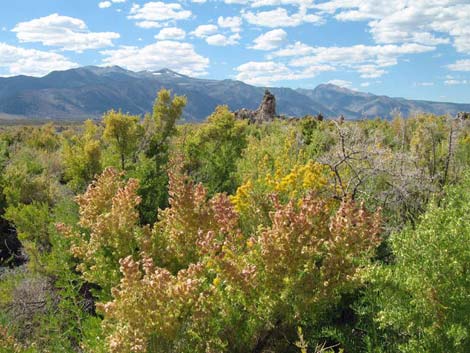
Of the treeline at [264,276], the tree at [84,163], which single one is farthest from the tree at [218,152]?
the treeline at [264,276]

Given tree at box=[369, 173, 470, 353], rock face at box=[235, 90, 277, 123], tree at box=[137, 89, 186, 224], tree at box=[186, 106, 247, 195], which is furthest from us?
rock face at box=[235, 90, 277, 123]

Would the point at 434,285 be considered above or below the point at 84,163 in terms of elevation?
above

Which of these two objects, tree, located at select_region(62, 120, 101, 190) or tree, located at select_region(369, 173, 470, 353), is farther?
tree, located at select_region(62, 120, 101, 190)

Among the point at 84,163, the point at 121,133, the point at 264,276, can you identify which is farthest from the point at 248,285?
the point at 84,163

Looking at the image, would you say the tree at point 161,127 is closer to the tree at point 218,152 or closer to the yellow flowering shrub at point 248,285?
the tree at point 218,152

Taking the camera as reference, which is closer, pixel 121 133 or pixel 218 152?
pixel 121 133

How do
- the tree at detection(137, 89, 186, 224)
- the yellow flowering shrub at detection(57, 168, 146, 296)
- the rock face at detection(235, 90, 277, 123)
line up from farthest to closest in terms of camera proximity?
the rock face at detection(235, 90, 277, 123)
the tree at detection(137, 89, 186, 224)
the yellow flowering shrub at detection(57, 168, 146, 296)

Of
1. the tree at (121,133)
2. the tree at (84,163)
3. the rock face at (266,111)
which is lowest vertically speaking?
the tree at (84,163)

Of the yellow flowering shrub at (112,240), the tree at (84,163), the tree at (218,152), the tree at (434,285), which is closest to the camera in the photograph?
the tree at (434,285)

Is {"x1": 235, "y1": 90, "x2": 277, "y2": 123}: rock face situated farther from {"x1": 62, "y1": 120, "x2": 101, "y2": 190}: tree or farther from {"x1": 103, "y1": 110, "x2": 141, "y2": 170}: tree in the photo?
{"x1": 62, "y1": 120, "x2": 101, "y2": 190}: tree

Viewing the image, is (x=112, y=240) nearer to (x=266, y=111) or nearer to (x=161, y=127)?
(x=161, y=127)

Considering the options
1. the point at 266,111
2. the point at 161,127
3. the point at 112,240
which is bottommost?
the point at 112,240

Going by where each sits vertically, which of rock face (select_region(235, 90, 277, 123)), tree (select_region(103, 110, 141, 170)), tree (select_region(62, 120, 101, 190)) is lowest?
tree (select_region(62, 120, 101, 190))

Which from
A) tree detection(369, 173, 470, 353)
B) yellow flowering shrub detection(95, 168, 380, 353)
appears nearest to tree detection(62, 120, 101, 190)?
yellow flowering shrub detection(95, 168, 380, 353)
